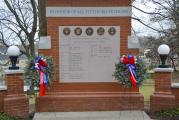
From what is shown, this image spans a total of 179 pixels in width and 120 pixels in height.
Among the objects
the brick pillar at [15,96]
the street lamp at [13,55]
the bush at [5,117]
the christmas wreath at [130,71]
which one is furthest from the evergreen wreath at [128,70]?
the bush at [5,117]

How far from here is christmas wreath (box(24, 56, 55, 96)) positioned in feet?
37.6

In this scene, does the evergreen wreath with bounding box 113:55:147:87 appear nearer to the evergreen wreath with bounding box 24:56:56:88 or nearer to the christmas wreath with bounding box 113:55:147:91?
the christmas wreath with bounding box 113:55:147:91

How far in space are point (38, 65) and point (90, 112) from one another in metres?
2.00

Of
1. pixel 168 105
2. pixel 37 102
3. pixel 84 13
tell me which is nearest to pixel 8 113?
pixel 37 102

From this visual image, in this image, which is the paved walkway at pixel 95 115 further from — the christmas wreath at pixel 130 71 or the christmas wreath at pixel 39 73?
the christmas wreath at pixel 130 71

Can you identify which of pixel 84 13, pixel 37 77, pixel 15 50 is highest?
pixel 84 13

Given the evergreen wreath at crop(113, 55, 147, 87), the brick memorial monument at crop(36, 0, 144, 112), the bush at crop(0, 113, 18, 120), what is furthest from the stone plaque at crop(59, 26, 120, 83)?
the bush at crop(0, 113, 18, 120)

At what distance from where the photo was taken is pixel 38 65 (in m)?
11.4

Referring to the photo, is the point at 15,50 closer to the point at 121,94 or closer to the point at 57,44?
the point at 57,44

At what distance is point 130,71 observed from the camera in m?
11.6

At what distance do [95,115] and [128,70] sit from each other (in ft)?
5.15

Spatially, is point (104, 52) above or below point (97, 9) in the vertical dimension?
below

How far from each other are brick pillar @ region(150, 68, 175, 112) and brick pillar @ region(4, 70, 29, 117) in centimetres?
378

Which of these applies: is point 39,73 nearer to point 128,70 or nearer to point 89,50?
point 89,50
